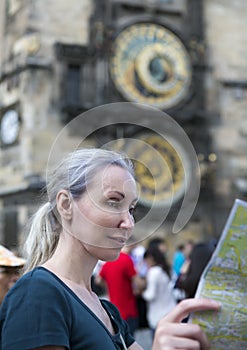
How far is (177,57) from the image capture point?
1066cm

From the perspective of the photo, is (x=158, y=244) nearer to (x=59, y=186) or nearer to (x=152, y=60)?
(x=59, y=186)

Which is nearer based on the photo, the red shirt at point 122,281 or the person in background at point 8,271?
the person in background at point 8,271

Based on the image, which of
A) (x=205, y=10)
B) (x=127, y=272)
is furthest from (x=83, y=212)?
(x=205, y=10)

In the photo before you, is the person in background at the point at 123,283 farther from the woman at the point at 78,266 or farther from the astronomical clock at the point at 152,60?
the astronomical clock at the point at 152,60

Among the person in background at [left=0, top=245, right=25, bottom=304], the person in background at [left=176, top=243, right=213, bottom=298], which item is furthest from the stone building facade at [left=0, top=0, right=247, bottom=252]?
the person in background at [left=0, top=245, right=25, bottom=304]

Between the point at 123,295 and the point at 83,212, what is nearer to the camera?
the point at 83,212

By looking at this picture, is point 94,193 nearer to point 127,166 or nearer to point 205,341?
point 127,166

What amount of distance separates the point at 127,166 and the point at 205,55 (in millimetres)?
10155

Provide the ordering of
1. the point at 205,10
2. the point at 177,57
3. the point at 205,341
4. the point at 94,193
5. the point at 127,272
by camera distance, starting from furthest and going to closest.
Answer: the point at 205,10 < the point at 177,57 < the point at 127,272 < the point at 94,193 < the point at 205,341

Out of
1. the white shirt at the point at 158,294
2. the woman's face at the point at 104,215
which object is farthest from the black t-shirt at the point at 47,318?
the white shirt at the point at 158,294

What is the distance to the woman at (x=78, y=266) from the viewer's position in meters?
1.03

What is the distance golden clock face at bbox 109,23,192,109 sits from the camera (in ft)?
33.5

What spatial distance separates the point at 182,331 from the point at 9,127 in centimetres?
989

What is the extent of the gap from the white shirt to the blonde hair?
9.45 feet
